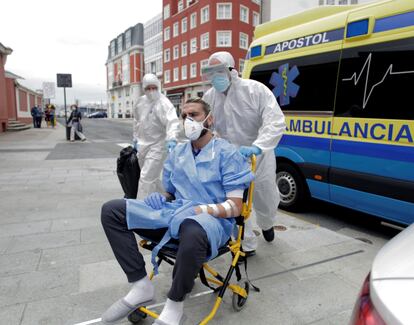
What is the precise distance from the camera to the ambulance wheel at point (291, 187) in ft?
15.7

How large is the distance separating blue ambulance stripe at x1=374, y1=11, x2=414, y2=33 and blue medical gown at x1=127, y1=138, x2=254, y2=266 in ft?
7.50

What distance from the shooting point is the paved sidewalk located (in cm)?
242

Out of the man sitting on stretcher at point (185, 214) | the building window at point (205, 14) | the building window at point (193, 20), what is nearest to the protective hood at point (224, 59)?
the man sitting on stretcher at point (185, 214)

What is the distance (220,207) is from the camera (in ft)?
7.39

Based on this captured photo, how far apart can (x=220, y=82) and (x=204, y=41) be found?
3813 centimetres

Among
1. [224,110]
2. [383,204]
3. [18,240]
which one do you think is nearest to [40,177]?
[18,240]

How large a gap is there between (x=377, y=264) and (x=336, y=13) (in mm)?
3826

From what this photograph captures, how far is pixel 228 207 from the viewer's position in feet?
7.47

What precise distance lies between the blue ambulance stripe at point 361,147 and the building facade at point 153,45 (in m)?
50.6

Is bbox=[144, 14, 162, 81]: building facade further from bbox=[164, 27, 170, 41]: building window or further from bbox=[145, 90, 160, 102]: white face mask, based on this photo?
bbox=[145, 90, 160, 102]: white face mask

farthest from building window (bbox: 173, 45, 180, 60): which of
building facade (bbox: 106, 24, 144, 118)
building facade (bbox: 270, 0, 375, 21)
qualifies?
building facade (bbox: 270, 0, 375, 21)

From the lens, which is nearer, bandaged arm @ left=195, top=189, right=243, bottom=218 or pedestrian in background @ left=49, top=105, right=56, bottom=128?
bandaged arm @ left=195, top=189, right=243, bottom=218

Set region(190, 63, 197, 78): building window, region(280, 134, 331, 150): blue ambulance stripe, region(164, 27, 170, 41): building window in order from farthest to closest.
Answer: region(164, 27, 170, 41): building window < region(190, 63, 197, 78): building window < region(280, 134, 331, 150): blue ambulance stripe

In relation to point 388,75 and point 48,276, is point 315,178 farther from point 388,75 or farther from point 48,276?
point 48,276
